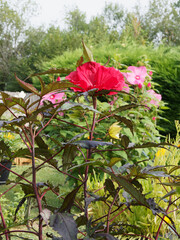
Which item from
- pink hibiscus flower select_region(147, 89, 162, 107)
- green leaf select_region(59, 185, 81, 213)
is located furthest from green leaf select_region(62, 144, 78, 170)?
pink hibiscus flower select_region(147, 89, 162, 107)

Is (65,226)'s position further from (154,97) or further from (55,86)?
(154,97)

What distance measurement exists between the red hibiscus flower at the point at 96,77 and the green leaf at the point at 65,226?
29cm

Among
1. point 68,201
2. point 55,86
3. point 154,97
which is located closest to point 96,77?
point 55,86

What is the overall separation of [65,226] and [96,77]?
1.13ft

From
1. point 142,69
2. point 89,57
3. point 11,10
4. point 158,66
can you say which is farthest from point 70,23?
point 89,57

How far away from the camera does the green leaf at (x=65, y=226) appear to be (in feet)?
1.73

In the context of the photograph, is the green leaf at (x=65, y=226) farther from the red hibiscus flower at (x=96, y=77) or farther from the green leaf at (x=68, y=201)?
the red hibiscus flower at (x=96, y=77)

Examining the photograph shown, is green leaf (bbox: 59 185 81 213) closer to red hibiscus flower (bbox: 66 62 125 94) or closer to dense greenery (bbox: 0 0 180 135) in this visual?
red hibiscus flower (bbox: 66 62 125 94)

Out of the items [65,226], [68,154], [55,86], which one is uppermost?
[55,86]

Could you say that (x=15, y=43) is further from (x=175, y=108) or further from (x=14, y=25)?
(x=175, y=108)

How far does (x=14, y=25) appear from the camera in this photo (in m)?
18.7

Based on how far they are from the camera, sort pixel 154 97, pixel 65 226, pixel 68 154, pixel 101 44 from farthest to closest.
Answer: pixel 101 44 < pixel 154 97 < pixel 68 154 < pixel 65 226

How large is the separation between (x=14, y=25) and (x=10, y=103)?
19845 mm

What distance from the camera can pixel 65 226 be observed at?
21.4 inches
